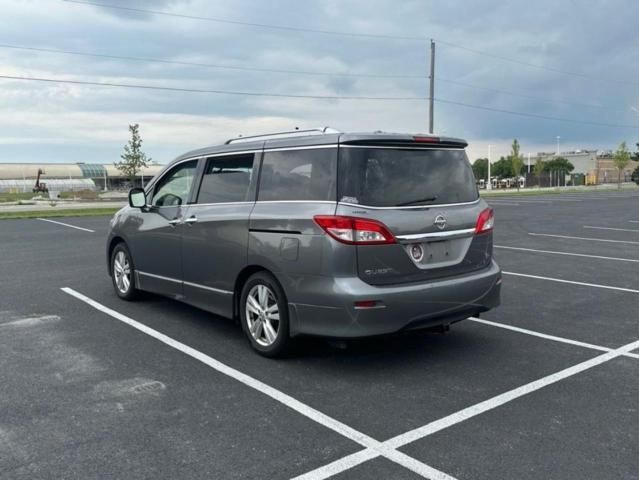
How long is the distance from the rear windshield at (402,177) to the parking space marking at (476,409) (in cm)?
156

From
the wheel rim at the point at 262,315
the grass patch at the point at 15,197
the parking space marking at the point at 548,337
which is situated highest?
the grass patch at the point at 15,197

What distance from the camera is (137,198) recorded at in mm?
6594

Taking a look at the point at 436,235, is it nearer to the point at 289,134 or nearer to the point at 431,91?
the point at 289,134

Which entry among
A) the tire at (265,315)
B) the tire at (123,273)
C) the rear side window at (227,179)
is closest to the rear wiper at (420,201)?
the tire at (265,315)

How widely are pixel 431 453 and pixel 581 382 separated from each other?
5.70ft

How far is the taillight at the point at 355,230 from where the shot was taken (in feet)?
14.1

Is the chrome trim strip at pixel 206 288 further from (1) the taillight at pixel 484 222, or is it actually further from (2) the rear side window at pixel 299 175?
(1) the taillight at pixel 484 222

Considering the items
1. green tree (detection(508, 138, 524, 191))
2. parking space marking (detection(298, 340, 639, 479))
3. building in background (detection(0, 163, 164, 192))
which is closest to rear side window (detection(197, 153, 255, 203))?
parking space marking (detection(298, 340, 639, 479))

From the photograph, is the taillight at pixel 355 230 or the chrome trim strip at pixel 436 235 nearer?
the taillight at pixel 355 230

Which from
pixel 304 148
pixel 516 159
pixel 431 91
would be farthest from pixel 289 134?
pixel 516 159

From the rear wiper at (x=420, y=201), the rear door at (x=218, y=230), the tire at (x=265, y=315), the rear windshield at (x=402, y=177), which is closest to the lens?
the rear windshield at (x=402, y=177)

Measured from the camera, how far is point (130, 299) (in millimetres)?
7133

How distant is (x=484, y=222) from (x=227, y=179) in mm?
2375

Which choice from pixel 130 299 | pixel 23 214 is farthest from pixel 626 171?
pixel 130 299
